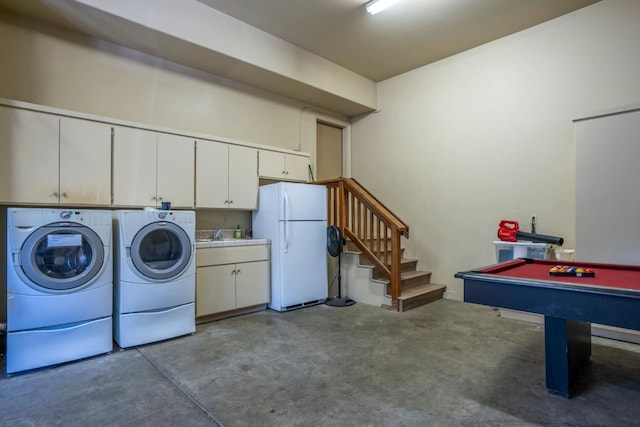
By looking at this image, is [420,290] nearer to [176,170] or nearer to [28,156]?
[176,170]

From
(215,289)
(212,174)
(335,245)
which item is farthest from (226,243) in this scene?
(335,245)

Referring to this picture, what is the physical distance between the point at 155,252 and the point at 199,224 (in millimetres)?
1062

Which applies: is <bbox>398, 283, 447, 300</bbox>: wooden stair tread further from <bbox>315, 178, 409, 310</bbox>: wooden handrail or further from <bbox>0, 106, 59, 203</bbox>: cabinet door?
<bbox>0, 106, 59, 203</bbox>: cabinet door

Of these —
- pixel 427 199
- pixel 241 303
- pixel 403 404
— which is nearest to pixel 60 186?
pixel 241 303

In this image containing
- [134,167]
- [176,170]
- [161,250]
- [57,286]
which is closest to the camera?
[57,286]

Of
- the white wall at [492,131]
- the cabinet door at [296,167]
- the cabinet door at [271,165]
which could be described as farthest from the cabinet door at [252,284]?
the white wall at [492,131]

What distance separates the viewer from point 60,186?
9.58 feet

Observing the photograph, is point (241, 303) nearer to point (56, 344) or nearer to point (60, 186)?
point (56, 344)

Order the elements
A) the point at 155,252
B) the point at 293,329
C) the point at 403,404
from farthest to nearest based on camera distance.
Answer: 1. the point at 293,329
2. the point at 155,252
3. the point at 403,404

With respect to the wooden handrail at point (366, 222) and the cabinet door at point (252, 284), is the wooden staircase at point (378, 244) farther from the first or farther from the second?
the cabinet door at point (252, 284)

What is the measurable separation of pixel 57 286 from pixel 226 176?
77.5 inches

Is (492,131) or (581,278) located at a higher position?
(492,131)

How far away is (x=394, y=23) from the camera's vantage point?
3.94 meters

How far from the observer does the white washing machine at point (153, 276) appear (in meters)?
2.92
